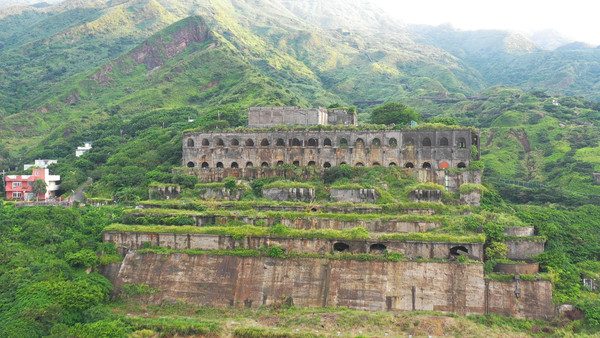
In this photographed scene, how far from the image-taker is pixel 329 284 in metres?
27.4

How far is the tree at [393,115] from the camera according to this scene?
170ft

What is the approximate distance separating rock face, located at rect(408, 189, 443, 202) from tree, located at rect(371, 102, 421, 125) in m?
18.2

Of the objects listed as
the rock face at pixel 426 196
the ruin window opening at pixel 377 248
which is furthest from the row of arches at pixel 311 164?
the ruin window opening at pixel 377 248

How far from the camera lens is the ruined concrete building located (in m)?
40.0

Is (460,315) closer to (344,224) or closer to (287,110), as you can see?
(344,224)

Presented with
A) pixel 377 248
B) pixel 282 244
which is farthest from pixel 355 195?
pixel 282 244

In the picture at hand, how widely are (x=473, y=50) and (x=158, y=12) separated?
120365 mm

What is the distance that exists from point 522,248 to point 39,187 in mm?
44266

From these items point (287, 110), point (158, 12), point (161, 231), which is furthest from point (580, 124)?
point (158, 12)

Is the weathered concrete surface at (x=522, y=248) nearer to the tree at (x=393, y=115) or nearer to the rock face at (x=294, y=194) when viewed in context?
the rock face at (x=294, y=194)

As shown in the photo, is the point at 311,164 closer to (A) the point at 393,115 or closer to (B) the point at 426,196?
(B) the point at 426,196

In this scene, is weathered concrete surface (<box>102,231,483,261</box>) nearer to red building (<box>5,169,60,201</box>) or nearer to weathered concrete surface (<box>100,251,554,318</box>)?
weathered concrete surface (<box>100,251,554,318</box>)

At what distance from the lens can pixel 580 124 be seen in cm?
6612

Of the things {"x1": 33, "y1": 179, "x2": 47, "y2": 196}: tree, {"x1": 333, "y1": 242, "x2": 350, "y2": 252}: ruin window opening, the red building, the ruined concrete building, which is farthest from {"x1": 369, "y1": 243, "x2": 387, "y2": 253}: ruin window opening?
the red building
